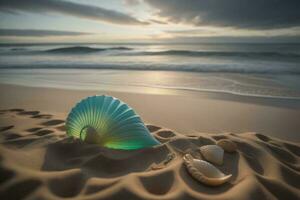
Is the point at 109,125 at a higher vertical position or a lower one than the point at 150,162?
higher

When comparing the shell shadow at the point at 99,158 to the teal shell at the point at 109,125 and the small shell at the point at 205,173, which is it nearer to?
the teal shell at the point at 109,125

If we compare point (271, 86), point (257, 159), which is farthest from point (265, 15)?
point (257, 159)

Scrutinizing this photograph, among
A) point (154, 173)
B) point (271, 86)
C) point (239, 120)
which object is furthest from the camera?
point (271, 86)

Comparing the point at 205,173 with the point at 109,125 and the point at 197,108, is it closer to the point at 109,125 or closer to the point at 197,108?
the point at 109,125

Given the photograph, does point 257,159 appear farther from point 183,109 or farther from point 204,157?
point 183,109

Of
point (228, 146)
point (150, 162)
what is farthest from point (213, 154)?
point (150, 162)

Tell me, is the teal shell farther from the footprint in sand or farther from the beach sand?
the footprint in sand
